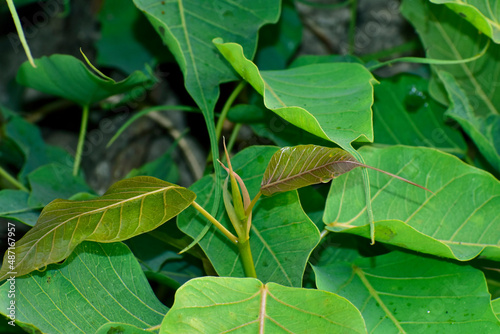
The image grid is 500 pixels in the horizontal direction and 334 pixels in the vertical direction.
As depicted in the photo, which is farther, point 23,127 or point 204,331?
point 23,127

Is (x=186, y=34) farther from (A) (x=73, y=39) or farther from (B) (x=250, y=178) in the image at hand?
(A) (x=73, y=39)

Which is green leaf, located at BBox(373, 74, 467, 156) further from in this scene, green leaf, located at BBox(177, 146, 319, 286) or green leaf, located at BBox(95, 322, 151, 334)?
green leaf, located at BBox(95, 322, 151, 334)

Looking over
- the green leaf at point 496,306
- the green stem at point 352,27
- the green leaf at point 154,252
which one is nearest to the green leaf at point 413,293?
the green leaf at point 496,306

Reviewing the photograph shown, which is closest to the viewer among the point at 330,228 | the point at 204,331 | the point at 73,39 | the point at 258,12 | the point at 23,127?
the point at 204,331

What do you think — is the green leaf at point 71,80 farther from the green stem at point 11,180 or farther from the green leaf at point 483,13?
the green leaf at point 483,13

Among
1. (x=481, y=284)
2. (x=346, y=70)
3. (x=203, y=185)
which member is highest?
(x=346, y=70)

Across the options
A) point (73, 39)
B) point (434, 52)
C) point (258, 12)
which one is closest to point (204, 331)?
point (258, 12)

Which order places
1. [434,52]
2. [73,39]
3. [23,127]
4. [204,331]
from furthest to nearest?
[73,39], [23,127], [434,52], [204,331]

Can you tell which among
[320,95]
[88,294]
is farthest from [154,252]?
[320,95]
